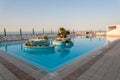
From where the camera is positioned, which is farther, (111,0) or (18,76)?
(111,0)

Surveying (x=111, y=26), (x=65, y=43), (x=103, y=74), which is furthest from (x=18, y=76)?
(x=111, y=26)

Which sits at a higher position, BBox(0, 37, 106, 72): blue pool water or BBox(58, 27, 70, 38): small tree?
BBox(58, 27, 70, 38): small tree

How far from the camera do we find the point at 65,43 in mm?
16938

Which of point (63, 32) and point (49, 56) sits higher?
point (63, 32)

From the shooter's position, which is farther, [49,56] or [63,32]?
[63,32]

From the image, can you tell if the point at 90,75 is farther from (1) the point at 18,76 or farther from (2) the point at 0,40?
(2) the point at 0,40

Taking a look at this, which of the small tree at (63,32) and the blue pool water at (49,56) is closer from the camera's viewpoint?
the blue pool water at (49,56)

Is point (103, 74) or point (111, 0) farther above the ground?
point (111, 0)

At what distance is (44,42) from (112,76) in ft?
41.4

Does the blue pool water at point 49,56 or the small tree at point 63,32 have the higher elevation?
the small tree at point 63,32

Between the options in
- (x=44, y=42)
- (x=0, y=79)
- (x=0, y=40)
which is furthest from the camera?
(x=0, y=40)

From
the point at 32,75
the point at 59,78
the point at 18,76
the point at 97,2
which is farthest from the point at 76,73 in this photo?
the point at 97,2

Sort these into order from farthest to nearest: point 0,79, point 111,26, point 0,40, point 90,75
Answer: point 111,26
point 0,40
point 90,75
point 0,79

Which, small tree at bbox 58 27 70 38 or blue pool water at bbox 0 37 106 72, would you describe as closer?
blue pool water at bbox 0 37 106 72
